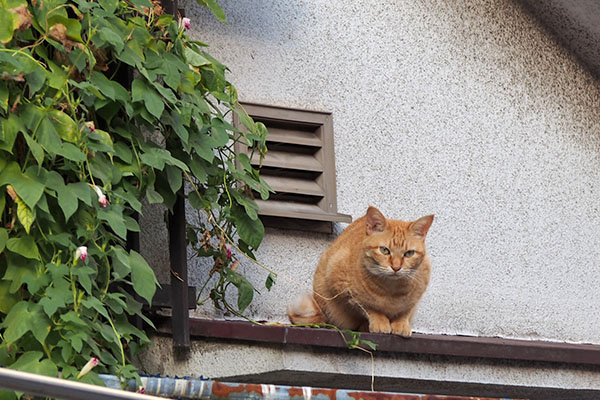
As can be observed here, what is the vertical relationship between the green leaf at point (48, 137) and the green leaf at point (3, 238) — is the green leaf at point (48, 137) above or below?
above

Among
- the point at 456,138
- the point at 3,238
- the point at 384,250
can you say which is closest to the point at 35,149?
the point at 3,238

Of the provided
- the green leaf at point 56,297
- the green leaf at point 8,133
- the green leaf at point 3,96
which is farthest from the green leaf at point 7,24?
the green leaf at point 56,297

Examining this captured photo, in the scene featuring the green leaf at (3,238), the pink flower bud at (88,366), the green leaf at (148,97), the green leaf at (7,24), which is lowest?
the pink flower bud at (88,366)

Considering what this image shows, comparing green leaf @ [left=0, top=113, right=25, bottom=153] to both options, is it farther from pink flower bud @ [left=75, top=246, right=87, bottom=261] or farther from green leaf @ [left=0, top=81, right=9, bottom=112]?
pink flower bud @ [left=75, top=246, right=87, bottom=261]

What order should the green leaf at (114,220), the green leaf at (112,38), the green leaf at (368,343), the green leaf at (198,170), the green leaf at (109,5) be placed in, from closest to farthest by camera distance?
the green leaf at (114,220), the green leaf at (112,38), the green leaf at (109,5), the green leaf at (198,170), the green leaf at (368,343)

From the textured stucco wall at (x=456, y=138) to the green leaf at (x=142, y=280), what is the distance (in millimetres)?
1156

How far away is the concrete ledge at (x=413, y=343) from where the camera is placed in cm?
373

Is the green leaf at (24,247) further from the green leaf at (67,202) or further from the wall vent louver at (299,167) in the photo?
the wall vent louver at (299,167)

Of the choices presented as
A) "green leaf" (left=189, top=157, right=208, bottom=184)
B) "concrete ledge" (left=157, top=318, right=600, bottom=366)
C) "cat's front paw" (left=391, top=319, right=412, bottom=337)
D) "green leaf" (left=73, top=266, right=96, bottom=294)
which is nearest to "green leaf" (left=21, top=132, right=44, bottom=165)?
"green leaf" (left=73, top=266, right=96, bottom=294)

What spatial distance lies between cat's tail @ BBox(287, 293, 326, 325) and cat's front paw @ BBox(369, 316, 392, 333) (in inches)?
8.7

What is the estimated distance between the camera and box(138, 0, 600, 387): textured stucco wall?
469 cm

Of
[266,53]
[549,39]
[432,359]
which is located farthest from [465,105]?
[432,359]

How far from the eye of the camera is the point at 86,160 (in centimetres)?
315

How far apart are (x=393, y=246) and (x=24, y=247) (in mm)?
1698
